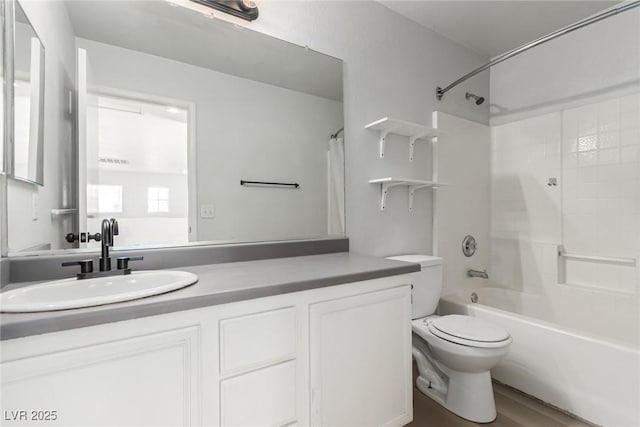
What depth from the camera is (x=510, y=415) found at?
160 centimetres

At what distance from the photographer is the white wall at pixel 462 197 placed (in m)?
2.34

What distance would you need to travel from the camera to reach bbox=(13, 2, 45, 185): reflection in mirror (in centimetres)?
103

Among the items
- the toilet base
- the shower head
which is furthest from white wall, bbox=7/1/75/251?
the shower head

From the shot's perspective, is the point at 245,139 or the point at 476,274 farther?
the point at 476,274

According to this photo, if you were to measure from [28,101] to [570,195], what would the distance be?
123 inches

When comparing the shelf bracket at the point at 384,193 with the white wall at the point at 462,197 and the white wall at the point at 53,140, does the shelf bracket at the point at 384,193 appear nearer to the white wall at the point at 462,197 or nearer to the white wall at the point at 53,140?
the white wall at the point at 462,197

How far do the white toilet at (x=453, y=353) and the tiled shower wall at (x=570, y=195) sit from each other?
3.67ft

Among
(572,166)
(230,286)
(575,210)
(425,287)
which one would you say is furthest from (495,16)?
(230,286)

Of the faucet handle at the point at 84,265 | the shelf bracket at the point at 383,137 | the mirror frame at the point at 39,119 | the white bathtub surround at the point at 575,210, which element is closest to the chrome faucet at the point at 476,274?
the white bathtub surround at the point at 575,210

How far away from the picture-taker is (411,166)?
2180 mm

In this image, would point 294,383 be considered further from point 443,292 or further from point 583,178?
point 583,178

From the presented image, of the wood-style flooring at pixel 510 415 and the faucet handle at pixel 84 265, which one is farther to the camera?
the wood-style flooring at pixel 510 415

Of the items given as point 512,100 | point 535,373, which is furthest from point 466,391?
point 512,100

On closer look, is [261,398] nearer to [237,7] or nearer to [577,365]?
[577,365]
